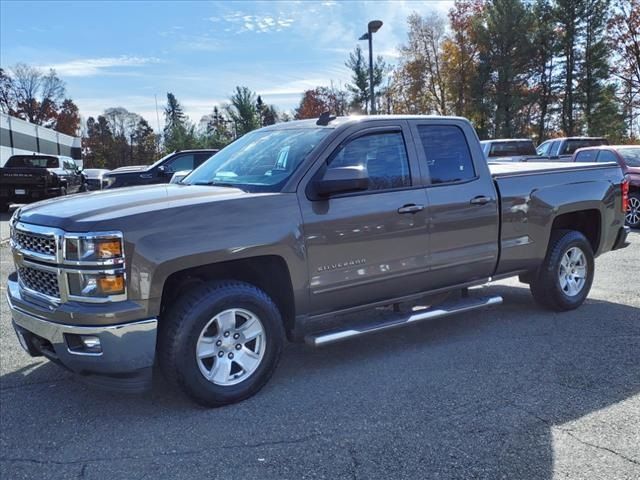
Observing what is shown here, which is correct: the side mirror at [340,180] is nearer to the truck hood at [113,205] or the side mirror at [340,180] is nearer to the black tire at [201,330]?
the truck hood at [113,205]

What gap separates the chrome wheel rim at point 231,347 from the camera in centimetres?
366

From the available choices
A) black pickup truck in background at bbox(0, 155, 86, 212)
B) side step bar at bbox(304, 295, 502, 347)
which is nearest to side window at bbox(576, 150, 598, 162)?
side step bar at bbox(304, 295, 502, 347)

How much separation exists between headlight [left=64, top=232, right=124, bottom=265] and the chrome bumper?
0.40 metres

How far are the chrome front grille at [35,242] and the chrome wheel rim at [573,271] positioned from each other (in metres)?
4.73

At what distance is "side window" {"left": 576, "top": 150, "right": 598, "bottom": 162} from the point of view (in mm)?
13266

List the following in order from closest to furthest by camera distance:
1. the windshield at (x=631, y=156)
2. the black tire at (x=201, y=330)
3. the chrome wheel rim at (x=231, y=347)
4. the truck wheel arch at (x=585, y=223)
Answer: the black tire at (x=201, y=330), the chrome wheel rim at (x=231, y=347), the truck wheel arch at (x=585, y=223), the windshield at (x=631, y=156)

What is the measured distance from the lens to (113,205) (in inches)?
141

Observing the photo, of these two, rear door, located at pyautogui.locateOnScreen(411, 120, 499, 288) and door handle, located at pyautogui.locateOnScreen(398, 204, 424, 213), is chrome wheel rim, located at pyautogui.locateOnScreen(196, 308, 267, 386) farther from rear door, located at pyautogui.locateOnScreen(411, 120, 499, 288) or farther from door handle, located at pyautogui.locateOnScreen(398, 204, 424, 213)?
rear door, located at pyautogui.locateOnScreen(411, 120, 499, 288)

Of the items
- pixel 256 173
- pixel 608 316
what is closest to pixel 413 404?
pixel 256 173

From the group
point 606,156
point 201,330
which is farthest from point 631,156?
point 201,330

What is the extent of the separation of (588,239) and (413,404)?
11.8 feet

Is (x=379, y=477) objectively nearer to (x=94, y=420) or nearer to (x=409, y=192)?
(x=94, y=420)

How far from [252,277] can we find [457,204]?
6.18ft

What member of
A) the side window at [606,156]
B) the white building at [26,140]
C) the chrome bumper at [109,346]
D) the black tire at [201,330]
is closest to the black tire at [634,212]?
the side window at [606,156]
